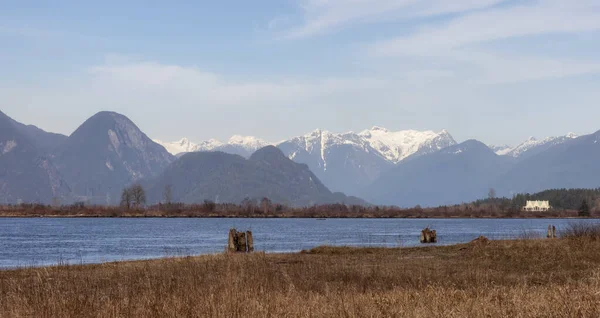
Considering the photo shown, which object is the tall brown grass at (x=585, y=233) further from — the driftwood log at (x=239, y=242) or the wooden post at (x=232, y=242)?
the wooden post at (x=232, y=242)

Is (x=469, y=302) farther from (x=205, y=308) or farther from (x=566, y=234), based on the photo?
(x=566, y=234)

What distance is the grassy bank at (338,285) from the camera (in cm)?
1795

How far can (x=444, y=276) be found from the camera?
1223 inches

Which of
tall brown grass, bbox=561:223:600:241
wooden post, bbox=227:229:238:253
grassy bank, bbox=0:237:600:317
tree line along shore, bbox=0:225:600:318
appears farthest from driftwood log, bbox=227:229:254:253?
tall brown grass, bbox=561:223:600:241

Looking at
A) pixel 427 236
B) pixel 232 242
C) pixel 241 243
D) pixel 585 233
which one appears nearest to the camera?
pixel 232 242

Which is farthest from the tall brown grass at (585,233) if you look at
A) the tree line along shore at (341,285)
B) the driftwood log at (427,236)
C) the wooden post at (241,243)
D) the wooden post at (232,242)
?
the driftwood log at (427,236)

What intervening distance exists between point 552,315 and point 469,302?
277 cm

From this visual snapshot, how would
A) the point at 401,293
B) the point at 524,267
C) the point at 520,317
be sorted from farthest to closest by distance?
1. the point at 524,267
2. the point at 401,293
3. the point at 520,317

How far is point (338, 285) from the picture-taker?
2775cm

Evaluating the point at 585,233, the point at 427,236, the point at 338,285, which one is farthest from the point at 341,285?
the point at 427,236

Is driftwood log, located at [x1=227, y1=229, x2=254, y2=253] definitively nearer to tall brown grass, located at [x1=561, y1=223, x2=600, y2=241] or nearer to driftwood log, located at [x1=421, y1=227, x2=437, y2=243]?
tall brown grass, located at [x1=561, y1=223, x2=600, y2=241]

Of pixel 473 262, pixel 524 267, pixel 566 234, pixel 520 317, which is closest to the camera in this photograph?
pixel 520 317

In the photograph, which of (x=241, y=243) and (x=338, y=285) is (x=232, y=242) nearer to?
(x=241, y=243)

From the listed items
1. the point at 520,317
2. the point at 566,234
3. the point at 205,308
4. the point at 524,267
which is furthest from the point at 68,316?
the point at 566,234
